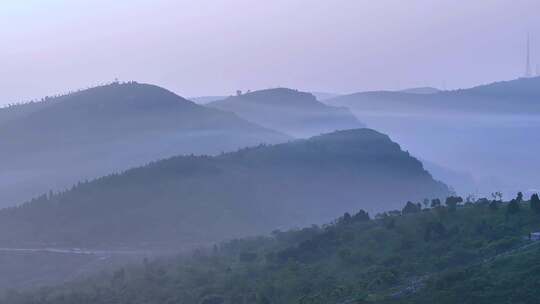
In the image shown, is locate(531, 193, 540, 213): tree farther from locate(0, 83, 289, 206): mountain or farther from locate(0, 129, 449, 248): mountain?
locate(0, 83, 289, 206): mountain

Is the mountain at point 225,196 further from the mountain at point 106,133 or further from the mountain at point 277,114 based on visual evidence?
the mountain at point 277,114

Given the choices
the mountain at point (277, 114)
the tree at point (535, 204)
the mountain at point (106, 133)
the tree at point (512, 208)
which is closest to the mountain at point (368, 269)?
the tree at point (512, 208)

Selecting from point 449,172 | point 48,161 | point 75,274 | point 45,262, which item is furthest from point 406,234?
point 449,172

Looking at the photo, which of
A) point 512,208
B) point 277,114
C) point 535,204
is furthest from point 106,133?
point 535,204

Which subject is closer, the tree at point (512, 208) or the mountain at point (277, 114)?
the tree at point (512, 208)

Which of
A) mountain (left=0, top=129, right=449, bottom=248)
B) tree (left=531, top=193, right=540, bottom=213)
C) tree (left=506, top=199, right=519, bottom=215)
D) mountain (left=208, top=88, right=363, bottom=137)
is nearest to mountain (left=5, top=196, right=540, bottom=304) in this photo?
tree (left=506, top=199, right=519, bottom=215)

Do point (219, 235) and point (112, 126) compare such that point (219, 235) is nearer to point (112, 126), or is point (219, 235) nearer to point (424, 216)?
point (424, 216)
